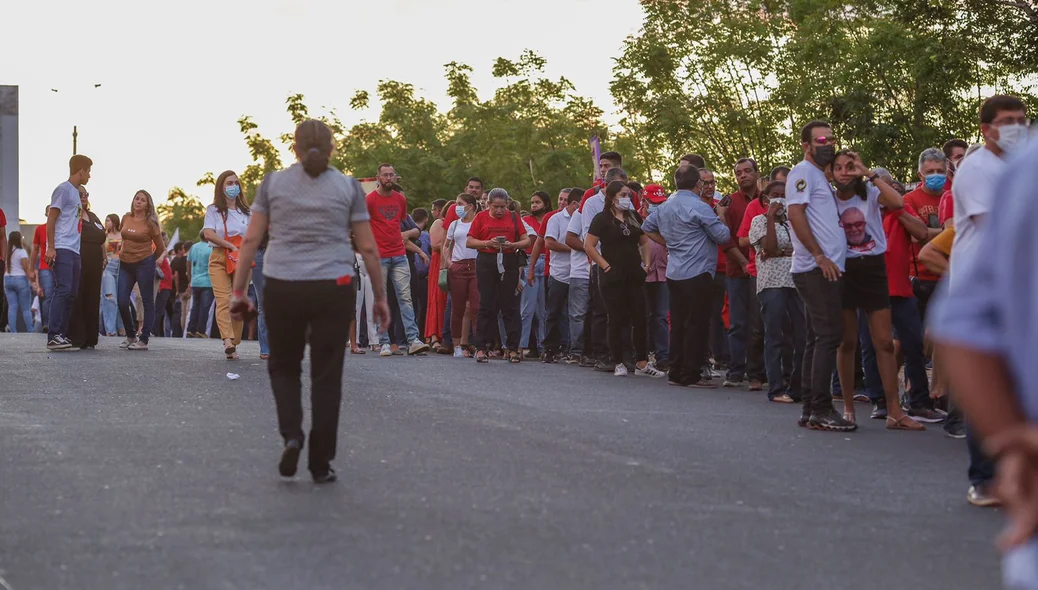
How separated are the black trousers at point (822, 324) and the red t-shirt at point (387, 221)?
7.73 m

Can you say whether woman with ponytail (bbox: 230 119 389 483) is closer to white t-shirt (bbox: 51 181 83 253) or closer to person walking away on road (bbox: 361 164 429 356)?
person walking away on road (bbox: 361 164 429 356)

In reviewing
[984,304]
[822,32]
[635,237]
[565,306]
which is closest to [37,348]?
[565,306]

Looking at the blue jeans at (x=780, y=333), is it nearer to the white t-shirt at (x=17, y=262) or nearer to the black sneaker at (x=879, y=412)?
the black sneaker at (x=879, y=412)

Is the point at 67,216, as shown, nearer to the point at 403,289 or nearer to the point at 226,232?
the point at 226,232

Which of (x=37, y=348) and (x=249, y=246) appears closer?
(x=249, y=246)

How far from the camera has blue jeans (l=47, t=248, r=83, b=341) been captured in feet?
56.7

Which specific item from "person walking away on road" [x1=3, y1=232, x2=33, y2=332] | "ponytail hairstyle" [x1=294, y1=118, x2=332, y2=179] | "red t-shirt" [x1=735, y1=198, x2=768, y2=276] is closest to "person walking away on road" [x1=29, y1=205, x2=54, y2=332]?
"person walking away on road" [x1=3, y1=232, x2=33, y2=332]

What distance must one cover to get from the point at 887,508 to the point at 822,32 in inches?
1180

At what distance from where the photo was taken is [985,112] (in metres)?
7.74

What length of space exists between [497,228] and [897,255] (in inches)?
261

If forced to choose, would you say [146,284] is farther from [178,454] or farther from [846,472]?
[846,472]

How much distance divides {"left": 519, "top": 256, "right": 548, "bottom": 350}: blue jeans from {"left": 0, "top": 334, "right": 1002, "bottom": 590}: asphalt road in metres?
6.75

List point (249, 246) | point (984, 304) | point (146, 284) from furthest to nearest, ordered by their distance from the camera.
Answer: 1. point (146, 284)
2. point (249, 246)
3. point (984, 304)

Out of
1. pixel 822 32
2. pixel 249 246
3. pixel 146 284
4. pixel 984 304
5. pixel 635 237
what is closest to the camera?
pixel 984 304
